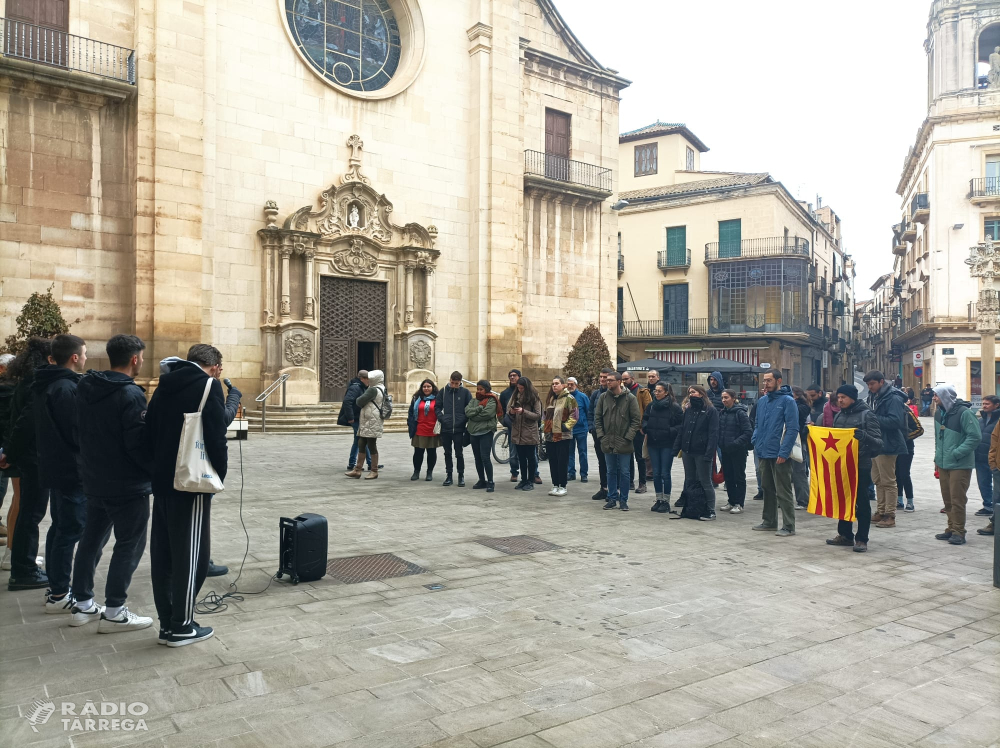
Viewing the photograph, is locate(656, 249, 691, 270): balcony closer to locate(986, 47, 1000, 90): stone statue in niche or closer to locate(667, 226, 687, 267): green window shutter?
locate(667, 226, 687, 267): green window shutter

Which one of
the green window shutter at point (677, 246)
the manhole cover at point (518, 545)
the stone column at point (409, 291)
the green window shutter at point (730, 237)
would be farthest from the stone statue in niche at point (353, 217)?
the green window shutter at point (730, 237)

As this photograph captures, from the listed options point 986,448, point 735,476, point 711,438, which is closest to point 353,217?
point 735,476

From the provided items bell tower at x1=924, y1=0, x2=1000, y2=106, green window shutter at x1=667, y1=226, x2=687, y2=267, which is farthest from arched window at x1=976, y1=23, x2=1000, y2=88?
green window shutter at x1=667, y1=226, x2=687, y2=267

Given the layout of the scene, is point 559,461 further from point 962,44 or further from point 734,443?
point 962,44

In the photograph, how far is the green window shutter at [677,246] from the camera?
41406 mm

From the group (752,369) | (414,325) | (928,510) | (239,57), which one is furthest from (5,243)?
(752,369)

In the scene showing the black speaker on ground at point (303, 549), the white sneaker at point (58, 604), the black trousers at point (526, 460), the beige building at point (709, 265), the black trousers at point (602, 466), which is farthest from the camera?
the beige building at point (709, 265)

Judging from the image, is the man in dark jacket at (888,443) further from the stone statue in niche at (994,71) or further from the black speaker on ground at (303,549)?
the stone statue in niche at (994,71)

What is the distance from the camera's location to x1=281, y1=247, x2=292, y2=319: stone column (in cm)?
1984

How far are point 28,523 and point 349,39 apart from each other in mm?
20071

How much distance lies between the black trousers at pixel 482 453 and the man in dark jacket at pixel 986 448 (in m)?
6.24

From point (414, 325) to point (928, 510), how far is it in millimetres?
15301

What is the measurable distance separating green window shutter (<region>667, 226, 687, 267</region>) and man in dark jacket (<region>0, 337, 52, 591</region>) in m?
38.6

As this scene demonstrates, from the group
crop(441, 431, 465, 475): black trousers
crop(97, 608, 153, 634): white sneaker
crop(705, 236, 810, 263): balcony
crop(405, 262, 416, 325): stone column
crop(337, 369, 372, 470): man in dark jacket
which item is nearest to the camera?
crop(97, 608, 153, 634): white sneaker
